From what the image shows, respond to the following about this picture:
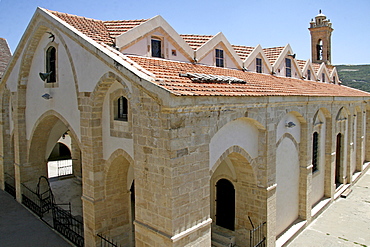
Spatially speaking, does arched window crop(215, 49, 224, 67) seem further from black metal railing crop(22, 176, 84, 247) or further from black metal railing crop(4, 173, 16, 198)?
black metal railing crop(4, 173, 16, 198)

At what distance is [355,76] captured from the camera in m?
52.1

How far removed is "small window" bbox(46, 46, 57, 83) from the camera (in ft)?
30.8

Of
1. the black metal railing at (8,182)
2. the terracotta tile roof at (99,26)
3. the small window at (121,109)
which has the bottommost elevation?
the black metal railing at (8,182)

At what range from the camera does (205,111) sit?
6.06m

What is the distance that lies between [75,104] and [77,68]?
984 mm

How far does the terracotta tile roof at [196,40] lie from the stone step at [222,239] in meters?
6.22

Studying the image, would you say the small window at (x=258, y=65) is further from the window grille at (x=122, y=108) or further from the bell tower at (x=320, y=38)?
the bell tower at (x=320, y=38)

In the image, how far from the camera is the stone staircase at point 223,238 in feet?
29.1

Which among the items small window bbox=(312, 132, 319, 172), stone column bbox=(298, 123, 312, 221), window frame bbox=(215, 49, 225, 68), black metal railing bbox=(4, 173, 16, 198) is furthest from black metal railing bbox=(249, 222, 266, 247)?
black metal railing bbox=(4, 173, 16, 198)

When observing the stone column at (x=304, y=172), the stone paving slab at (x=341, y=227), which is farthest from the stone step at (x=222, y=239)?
the stone column at (x=304, y=172)

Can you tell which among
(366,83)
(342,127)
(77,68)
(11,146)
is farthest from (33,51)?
(366,83)

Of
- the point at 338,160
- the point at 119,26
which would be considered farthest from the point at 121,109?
Answer: the point at 338,160

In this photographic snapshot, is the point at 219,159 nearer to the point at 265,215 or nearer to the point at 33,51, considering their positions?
the point at 265,215

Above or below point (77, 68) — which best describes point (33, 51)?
above
